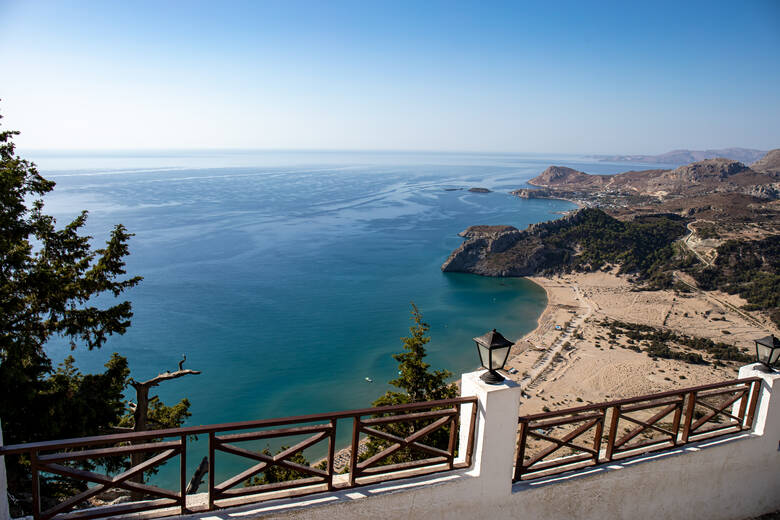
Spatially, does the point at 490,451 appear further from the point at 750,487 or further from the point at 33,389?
the point at 33,389

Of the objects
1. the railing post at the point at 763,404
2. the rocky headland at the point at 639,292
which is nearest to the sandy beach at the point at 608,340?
the rocky headland at the point at 639,292

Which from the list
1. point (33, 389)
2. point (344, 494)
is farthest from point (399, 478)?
point (33, 389)

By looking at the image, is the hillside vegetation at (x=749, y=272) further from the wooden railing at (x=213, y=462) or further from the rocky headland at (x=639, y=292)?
the wooden railing at (x=213, y=462)

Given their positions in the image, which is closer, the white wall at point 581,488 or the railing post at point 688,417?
the white wall at point 581,488

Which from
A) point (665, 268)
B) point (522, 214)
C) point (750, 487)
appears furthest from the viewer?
point (522, 214)

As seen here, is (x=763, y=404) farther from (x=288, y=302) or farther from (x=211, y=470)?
(x=288, y=302)

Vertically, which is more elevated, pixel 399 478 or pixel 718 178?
pixel 718 178
